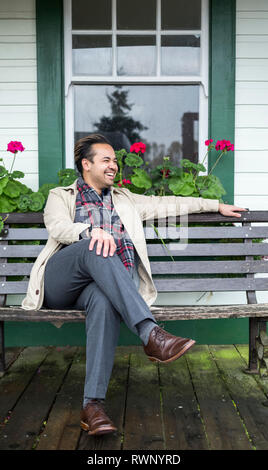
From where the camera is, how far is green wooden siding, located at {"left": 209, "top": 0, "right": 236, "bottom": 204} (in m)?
3.27

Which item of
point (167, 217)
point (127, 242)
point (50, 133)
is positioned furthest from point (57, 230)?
point (50, 133)

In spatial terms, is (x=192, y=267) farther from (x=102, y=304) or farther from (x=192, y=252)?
(x=102, y=304)

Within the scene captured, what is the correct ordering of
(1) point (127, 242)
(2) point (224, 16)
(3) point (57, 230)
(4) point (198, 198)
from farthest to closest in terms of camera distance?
(2) point (224, 16)
(4) point (198, 198)
(1) point (127, 242)
(3) point (57, 230)

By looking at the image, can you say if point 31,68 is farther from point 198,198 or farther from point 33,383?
point 33,383

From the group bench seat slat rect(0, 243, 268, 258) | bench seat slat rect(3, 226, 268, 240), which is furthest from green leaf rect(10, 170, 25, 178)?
bench seat slat rect(0, 243, 268, 258)

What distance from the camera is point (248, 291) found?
2.92m

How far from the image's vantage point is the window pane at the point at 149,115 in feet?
11.3

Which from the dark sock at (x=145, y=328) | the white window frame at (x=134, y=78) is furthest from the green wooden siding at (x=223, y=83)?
the dark sock at (x=145, y=328)

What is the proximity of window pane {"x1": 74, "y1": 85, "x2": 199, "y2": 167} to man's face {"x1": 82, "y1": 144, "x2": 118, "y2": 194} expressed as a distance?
2.38ft

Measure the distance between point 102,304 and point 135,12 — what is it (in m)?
2.26

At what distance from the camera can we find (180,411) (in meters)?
2.34

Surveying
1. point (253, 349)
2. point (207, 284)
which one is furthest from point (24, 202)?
point (253, 349)

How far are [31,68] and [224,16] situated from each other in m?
1.38

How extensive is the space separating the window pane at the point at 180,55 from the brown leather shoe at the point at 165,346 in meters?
2.10
